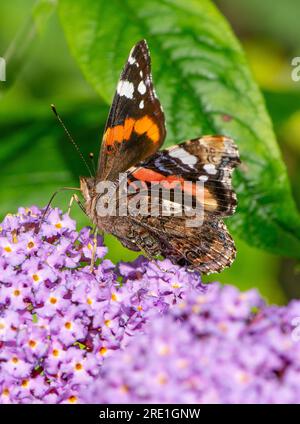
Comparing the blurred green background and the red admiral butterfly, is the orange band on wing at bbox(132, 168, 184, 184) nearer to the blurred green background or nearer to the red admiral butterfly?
the red admiral butterfly

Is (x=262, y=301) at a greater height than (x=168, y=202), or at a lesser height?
lesser

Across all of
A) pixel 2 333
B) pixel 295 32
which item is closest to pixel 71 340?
pixel 2 333

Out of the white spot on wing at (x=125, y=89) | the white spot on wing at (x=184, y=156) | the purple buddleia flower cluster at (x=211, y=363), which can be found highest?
the white spot on wing at (x=125, y=89)

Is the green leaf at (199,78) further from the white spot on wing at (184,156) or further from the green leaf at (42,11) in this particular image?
the white spot on wing at (184,156)

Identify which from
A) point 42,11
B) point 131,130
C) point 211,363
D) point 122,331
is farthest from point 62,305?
point 42,11

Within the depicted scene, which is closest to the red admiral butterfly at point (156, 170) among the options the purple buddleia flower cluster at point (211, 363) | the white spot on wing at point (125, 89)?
the white spot on wing at point (125, 89)
